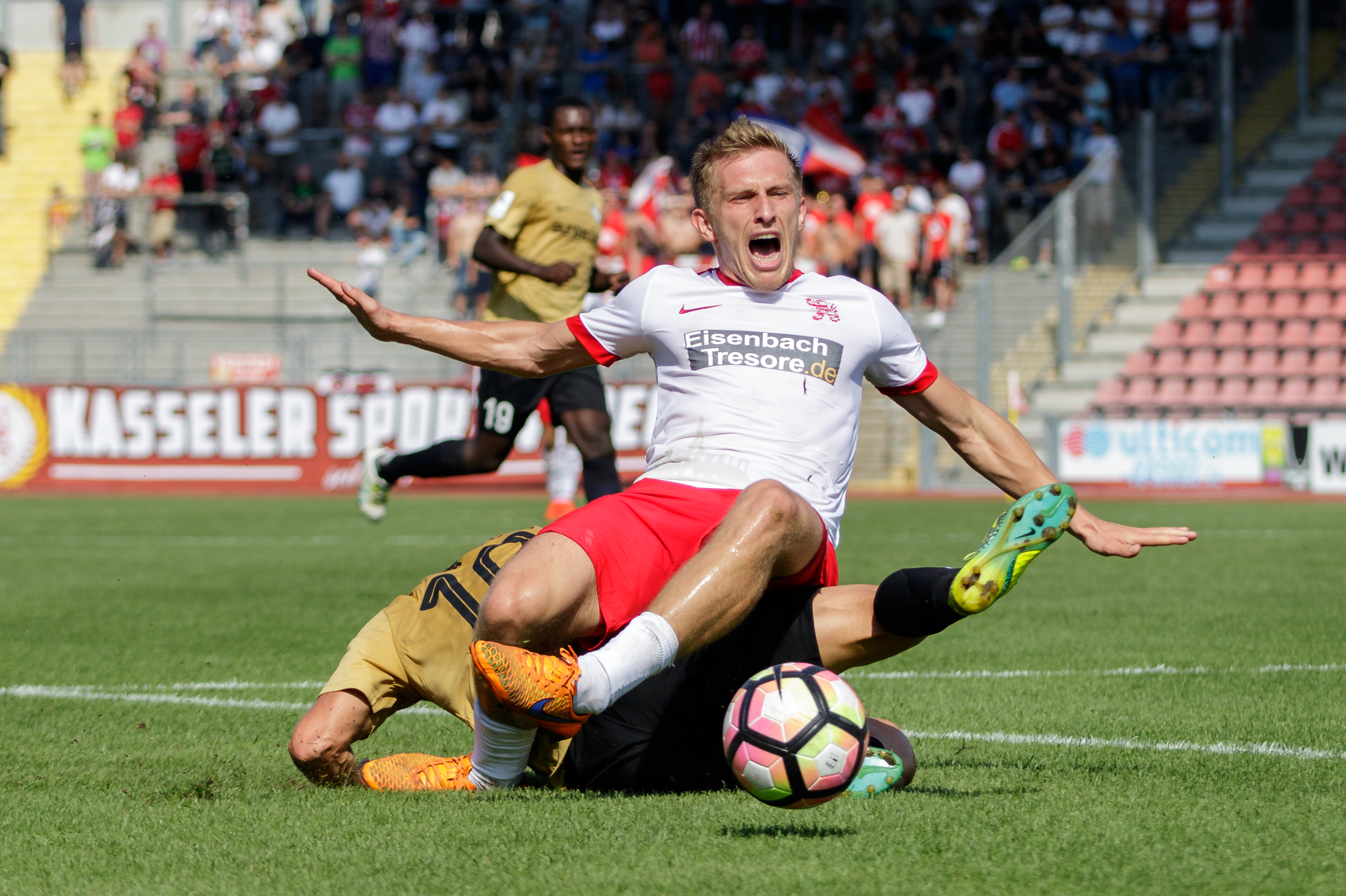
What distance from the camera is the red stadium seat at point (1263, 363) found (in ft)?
68.2

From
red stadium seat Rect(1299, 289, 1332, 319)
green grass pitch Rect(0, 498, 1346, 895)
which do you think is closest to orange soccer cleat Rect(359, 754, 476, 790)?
green grass pitch Rect(0, 498, 1346, 895)

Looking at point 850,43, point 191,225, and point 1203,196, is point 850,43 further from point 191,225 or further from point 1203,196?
point 191,225

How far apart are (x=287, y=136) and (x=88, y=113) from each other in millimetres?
5726

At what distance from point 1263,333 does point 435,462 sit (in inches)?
590

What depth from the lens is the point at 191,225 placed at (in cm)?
2652

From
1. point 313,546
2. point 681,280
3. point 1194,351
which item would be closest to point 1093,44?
point 1194,351

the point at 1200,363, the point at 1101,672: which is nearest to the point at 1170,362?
the point at 1200,363

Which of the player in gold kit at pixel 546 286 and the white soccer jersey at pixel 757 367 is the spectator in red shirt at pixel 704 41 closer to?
the player in gold kit at pixel 546 286

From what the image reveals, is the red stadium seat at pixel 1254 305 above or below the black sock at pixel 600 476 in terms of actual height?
above

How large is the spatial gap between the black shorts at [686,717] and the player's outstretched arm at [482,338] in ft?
→ 2.91

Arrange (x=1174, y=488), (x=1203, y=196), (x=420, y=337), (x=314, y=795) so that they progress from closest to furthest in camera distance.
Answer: (x=314, y=795), (x=420, y=337), (x=1174, y=488), (x=1203, y=196)

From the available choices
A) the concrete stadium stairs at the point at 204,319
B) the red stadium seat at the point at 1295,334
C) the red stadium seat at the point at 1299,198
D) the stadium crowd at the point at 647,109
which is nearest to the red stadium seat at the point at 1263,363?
the red stadium seat at the point at 1295,334

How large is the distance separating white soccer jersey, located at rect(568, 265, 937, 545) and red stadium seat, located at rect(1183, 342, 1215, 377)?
688 inches

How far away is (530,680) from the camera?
3.64m
